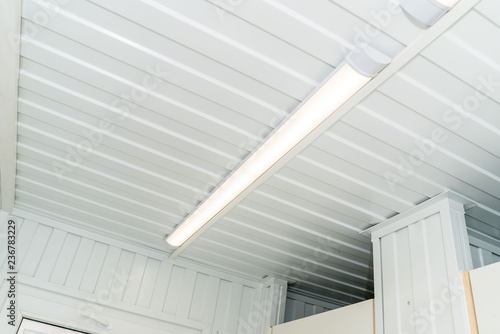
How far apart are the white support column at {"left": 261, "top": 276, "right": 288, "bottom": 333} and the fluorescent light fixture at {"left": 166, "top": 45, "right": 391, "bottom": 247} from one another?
1118 mm

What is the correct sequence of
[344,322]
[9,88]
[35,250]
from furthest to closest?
1. [35,250]
2. [344,322]
3. [9,88]

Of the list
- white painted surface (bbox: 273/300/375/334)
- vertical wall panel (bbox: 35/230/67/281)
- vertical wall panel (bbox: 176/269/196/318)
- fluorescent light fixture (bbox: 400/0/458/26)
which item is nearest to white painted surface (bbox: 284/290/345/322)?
white painted surface (bbox: 273/300/375/334)

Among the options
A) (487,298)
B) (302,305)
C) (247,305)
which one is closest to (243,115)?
(487,298)

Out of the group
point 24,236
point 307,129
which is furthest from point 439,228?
point 24,236

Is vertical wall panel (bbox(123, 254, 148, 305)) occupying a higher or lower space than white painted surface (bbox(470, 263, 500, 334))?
higher

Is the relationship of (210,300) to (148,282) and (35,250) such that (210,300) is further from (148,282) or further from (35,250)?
(35,250)

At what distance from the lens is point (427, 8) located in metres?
1.25

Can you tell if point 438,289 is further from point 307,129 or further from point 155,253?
point 155,253

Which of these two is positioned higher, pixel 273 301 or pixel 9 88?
pixel 9 88

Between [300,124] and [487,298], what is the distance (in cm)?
107

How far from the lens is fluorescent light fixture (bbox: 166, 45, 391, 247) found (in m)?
1.41

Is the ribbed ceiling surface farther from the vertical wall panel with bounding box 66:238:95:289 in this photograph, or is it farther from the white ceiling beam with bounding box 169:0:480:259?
the vertical wall panel with bounding box 66:238:95:289

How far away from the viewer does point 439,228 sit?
6.59 ft

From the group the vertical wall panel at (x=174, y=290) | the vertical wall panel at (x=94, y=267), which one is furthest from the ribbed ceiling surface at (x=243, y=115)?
the vertical wall panel at (x=174, y=290)
